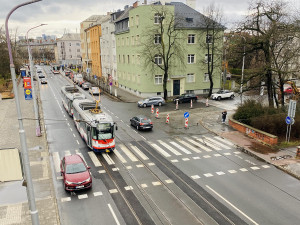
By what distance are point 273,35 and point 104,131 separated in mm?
18245

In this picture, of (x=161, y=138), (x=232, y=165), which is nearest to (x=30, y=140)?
(x=161, y=138)

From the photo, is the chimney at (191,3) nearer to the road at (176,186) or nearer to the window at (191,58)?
the window at (191,58)

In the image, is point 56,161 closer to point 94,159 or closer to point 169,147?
point 94,159

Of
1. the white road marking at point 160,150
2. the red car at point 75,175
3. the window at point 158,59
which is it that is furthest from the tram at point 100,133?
the window at point 158,59

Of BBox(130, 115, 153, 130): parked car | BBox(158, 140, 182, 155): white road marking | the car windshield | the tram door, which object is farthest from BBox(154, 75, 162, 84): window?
the car windshield

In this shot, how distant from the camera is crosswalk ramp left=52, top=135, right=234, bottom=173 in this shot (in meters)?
20.0

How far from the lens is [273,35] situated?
2538 centimetres

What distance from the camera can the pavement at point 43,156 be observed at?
42.9 ft

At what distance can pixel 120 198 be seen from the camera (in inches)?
572

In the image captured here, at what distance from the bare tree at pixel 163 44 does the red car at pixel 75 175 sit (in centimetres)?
2797

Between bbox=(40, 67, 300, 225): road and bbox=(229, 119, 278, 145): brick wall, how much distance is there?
9.58 feet

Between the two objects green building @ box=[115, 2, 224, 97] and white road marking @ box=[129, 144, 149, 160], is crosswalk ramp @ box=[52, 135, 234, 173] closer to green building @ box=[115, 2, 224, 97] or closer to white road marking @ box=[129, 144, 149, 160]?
white road marking @ box=[129, 144, 149, 160]

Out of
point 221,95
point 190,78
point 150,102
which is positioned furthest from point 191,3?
point 150,102

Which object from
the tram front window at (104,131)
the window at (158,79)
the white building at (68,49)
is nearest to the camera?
the tram front window at (104,131)
